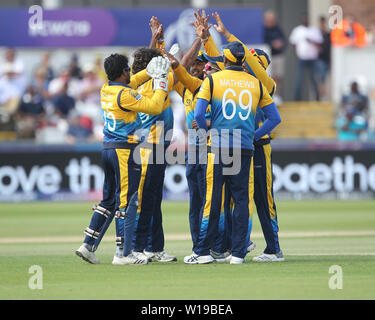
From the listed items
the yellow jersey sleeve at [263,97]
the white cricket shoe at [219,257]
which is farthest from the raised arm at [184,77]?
the white cricket shoe at [219,257]

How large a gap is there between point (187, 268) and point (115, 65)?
95.0 inches

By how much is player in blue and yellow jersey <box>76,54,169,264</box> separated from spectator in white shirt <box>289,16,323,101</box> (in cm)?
1502

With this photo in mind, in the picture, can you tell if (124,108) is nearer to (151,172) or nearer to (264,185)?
(151,172)

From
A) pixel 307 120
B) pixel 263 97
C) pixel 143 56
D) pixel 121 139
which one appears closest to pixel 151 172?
pixel 121 139

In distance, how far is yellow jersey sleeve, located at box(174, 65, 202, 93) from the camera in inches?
402

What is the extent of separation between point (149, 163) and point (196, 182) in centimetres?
62

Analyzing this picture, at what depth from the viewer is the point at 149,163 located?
10.4 meters

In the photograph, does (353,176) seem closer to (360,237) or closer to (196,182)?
(360,237)

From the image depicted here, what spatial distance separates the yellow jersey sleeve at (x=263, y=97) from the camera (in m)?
10.1

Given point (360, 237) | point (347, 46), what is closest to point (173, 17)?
point (347, 46)

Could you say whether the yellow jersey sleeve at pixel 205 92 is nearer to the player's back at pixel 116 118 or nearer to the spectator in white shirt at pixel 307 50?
the player's back at pixel 116 118

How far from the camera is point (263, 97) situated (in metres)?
10.1

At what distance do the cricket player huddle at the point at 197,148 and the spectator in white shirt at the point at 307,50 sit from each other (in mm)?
14232

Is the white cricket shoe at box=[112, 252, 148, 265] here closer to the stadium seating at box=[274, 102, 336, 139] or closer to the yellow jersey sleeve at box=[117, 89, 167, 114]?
the yellow jersey sleeve at box=[117, 89, 167, 114]
